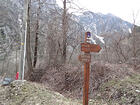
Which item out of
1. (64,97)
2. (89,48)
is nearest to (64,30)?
(64,97)

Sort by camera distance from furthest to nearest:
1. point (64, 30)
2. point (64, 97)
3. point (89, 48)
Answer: point (64, 30)
point (64, 97)
point (89, 48)

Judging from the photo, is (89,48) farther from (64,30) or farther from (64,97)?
(64,30)

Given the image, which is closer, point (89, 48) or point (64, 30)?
point (89, 48)

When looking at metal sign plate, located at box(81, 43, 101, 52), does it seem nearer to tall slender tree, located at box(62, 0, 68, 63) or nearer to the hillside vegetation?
the hillside vegetation

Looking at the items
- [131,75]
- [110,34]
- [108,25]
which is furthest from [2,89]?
[108,25]

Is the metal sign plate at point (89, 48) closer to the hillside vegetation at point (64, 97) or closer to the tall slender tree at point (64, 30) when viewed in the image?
the hillside vegetation at point (64, 97)

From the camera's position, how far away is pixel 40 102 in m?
4.26

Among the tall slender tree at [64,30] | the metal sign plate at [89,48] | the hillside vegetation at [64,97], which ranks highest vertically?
the tall slender tree at [64,30]

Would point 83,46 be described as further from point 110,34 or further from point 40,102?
point 110,34

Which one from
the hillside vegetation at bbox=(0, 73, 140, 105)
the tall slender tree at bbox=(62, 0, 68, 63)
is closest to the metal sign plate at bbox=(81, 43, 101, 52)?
the hillside vegetation at bbox=(0, 73, 140, 105)

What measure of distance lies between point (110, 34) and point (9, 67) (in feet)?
47.7

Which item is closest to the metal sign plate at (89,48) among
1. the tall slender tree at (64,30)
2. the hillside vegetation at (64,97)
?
the hillside vegetation at (64,97)

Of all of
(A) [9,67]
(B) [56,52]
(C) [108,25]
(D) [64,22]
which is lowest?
(A) [9,67]

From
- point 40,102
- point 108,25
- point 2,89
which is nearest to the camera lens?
point 40,102
